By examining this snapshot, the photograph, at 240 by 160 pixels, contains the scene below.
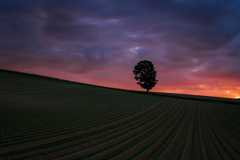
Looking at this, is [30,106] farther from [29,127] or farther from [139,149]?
[139,149]

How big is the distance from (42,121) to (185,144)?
1457 centimetres

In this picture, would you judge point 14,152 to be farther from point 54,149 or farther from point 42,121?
point 42,121

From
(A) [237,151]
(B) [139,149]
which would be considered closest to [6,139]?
(B) [139,149]

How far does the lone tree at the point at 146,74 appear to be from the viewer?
52.2 m

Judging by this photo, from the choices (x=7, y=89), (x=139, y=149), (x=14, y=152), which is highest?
(x=7, y=89)

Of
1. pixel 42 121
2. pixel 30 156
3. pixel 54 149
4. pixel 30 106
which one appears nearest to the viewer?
pixel 30 156

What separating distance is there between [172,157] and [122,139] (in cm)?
418

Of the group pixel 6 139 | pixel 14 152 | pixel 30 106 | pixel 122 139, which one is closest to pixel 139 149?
pixel 122 139

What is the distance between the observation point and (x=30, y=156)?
27.2 feet

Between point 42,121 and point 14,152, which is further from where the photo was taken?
point 42,121

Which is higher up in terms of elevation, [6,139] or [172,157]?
[172,157]

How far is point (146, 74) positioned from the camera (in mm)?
52875

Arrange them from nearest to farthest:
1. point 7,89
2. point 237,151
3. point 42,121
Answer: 1. point 237,151
2. point 42,121
3. point 7,89

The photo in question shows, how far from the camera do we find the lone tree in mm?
52156
